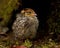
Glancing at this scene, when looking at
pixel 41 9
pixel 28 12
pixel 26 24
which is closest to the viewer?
pixel 26 24

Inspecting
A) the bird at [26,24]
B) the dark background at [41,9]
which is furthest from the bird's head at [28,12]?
the dark background at [41,9]

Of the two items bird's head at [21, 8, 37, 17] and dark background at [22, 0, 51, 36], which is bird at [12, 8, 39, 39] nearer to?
bird's head at [21, 8, 37, 17]

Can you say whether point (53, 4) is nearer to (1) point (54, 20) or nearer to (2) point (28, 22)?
(1) point (54, 20)

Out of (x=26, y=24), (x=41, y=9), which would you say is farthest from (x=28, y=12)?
(x=41, y=9)

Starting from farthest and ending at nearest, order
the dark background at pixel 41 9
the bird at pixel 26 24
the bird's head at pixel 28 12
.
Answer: the dark background at pixel 41 9 → the bird's head at pixel 28 12 → the bird at pixel 26 24

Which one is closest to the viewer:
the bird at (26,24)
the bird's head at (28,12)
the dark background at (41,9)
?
the bird at (26,24)

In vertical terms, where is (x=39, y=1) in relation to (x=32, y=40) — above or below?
above

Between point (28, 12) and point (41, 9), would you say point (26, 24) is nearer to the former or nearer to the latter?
point (28, 12)

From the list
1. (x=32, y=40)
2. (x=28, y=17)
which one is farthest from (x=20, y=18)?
(x=32, y=40)

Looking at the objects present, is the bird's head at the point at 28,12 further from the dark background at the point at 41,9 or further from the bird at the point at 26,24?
the dark background at the point at 41,9

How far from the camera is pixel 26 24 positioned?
590cm

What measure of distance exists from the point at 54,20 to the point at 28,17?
0.69m

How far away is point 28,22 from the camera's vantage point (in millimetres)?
5922

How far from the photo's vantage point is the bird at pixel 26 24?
19.3 feet
